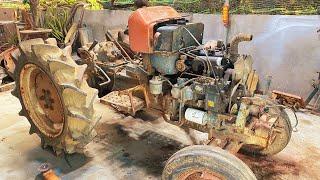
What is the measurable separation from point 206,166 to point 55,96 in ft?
6.05

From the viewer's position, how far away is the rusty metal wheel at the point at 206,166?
7.17 feet

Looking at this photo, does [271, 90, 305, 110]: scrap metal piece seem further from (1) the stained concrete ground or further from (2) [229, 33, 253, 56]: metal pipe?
(2) [229, 33, 253, 56]: metal pipe

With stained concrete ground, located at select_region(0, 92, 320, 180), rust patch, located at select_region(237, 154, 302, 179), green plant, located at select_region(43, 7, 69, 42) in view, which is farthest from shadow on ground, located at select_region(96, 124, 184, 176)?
green plant, located at select_region(43, 7, 69, 42)

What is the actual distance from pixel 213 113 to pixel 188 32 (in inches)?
35.8

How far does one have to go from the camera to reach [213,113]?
9.36ft

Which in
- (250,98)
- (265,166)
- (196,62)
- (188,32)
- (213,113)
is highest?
(188,32)

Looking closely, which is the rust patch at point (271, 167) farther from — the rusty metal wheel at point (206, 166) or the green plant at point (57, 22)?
the green plant at point (57, 22)

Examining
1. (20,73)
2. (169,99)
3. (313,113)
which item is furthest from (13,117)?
(313,113)

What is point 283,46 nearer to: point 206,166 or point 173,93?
point 173,93

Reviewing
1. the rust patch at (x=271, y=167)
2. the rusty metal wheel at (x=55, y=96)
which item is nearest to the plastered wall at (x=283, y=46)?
the rust patch at (x=271, y=167)

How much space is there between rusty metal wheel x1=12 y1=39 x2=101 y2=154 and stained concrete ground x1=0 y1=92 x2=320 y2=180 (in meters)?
0.25

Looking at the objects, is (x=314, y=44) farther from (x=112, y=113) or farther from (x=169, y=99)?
(x=112, y=113)

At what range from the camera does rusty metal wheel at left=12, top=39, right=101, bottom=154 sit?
274 centimetres

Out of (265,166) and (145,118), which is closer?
(265,166)
